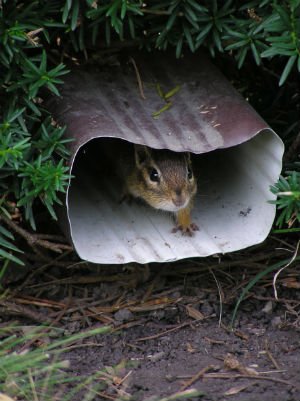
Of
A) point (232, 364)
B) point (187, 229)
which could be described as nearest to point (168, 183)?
point (187, 229)

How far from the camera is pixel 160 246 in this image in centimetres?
484

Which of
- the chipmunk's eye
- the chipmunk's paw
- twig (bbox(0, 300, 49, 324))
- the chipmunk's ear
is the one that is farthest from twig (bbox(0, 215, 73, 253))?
the chipmunk's ear

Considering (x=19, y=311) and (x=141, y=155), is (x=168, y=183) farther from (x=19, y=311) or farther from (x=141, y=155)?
(x=19, y=311)

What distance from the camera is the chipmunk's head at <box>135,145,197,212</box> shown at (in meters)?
5.09

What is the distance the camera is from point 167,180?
516cm

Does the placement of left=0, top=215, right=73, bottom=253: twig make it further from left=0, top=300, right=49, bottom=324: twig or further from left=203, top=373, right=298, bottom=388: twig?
left=203, top=373, right=298, bottom=388: twig

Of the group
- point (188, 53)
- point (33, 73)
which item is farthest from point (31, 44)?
point (188, 53)

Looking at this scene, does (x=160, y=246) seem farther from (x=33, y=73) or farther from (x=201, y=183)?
(x=33, y=73)

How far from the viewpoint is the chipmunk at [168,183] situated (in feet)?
16.6

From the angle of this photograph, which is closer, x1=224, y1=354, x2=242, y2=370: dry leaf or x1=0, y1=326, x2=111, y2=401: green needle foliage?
x1=0, y1=326, x2=111, y2=401: green needle foliage

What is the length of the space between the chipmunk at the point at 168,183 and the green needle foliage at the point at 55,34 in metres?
0.80

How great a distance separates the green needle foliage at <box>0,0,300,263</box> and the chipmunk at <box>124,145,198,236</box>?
2.61 ft

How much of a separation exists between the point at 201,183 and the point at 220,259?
1.96 ft

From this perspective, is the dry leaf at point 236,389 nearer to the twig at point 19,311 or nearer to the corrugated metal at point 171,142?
the corrugated metal at point 171,142
